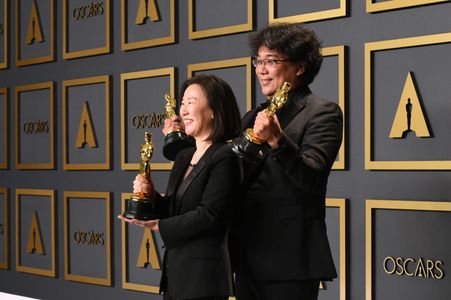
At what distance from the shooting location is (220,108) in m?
2.06

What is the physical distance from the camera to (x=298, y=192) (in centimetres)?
201

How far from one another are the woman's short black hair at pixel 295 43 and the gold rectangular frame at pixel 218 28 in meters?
1.32

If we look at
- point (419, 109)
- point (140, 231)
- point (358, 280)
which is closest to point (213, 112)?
point (419, 109)

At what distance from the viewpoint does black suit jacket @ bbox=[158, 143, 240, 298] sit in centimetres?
196

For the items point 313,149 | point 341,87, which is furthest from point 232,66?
point 313,149

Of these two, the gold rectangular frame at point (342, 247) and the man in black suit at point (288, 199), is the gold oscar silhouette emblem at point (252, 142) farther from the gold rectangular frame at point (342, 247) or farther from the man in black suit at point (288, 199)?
the gold rectangular frame at point (342, 247)

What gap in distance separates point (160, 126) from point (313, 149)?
1.98m

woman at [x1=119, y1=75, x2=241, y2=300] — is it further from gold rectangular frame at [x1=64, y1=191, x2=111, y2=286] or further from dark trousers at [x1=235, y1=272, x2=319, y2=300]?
gold rectangular frame at [x1=64, y1=191, x2=111, y2=286]

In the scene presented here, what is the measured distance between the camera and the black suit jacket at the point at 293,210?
1.99 metres

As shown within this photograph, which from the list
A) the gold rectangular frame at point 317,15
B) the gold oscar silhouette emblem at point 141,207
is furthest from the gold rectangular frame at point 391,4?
the gold oscar silhouette emblem at point 141,207

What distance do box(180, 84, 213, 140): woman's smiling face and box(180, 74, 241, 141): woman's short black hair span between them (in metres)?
0.01

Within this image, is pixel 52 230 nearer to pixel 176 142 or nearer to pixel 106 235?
pixel 106 235

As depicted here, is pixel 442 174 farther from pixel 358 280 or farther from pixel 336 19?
pixel 336 19

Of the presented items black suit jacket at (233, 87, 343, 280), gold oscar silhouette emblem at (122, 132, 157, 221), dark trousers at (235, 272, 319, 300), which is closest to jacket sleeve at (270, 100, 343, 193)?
black suit jacket at (233, 87, 343, 280)
